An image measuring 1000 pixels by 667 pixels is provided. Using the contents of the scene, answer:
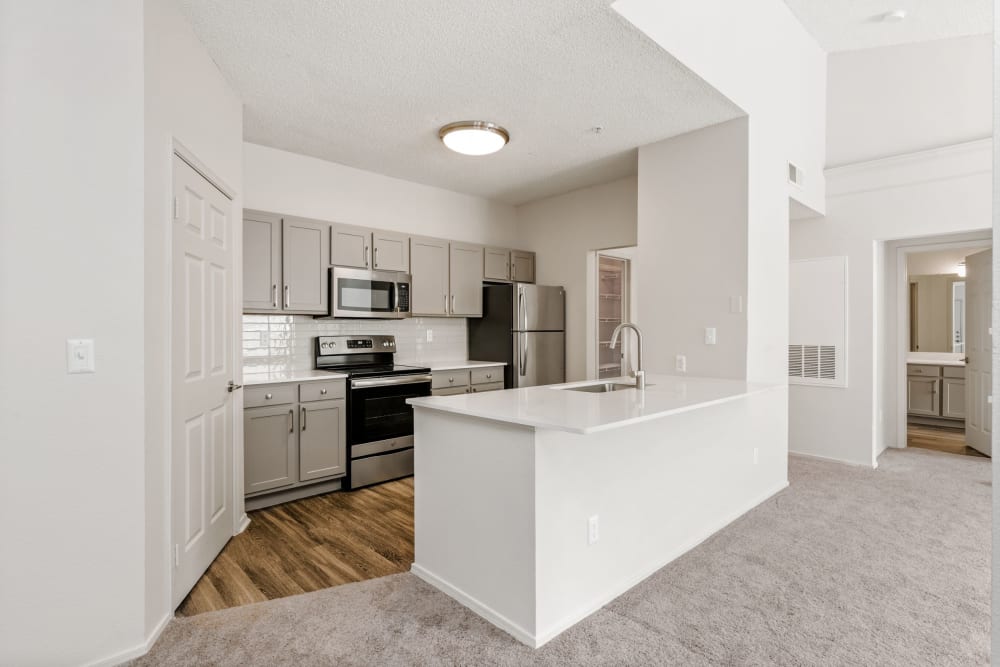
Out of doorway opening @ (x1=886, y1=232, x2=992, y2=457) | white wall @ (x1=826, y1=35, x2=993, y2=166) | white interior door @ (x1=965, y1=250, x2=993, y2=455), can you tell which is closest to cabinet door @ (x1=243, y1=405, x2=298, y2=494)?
white wall @ (x1=826, y1=35, x2=993, y2=166)

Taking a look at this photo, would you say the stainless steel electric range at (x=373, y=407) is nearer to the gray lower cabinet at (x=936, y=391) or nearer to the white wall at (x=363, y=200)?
the white wall at (x=363, y=200)

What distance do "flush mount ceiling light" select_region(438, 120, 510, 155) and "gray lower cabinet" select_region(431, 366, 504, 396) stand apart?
1.86 metres

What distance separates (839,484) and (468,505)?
3.26 m

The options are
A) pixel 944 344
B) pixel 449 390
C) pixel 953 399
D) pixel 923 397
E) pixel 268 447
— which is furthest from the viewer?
pixel 944 344

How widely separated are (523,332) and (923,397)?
4973 mm

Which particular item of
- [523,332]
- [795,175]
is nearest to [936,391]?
[795,175]

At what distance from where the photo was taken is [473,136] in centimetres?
352

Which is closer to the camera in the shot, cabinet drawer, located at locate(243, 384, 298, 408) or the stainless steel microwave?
cabinet drawer, located at locate(243, 384, 298, 408)

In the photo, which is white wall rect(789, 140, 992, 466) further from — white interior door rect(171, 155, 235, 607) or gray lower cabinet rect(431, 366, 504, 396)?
white interior door rect(171, 155, 235, 607)

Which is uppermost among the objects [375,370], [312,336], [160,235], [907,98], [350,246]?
[907,98]

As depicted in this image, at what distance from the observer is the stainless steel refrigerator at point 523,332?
16.2 feet

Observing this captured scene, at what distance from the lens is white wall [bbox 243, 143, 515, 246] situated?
158 inches

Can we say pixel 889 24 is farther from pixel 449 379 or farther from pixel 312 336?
pixel 312 336

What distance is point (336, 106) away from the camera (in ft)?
10.7
